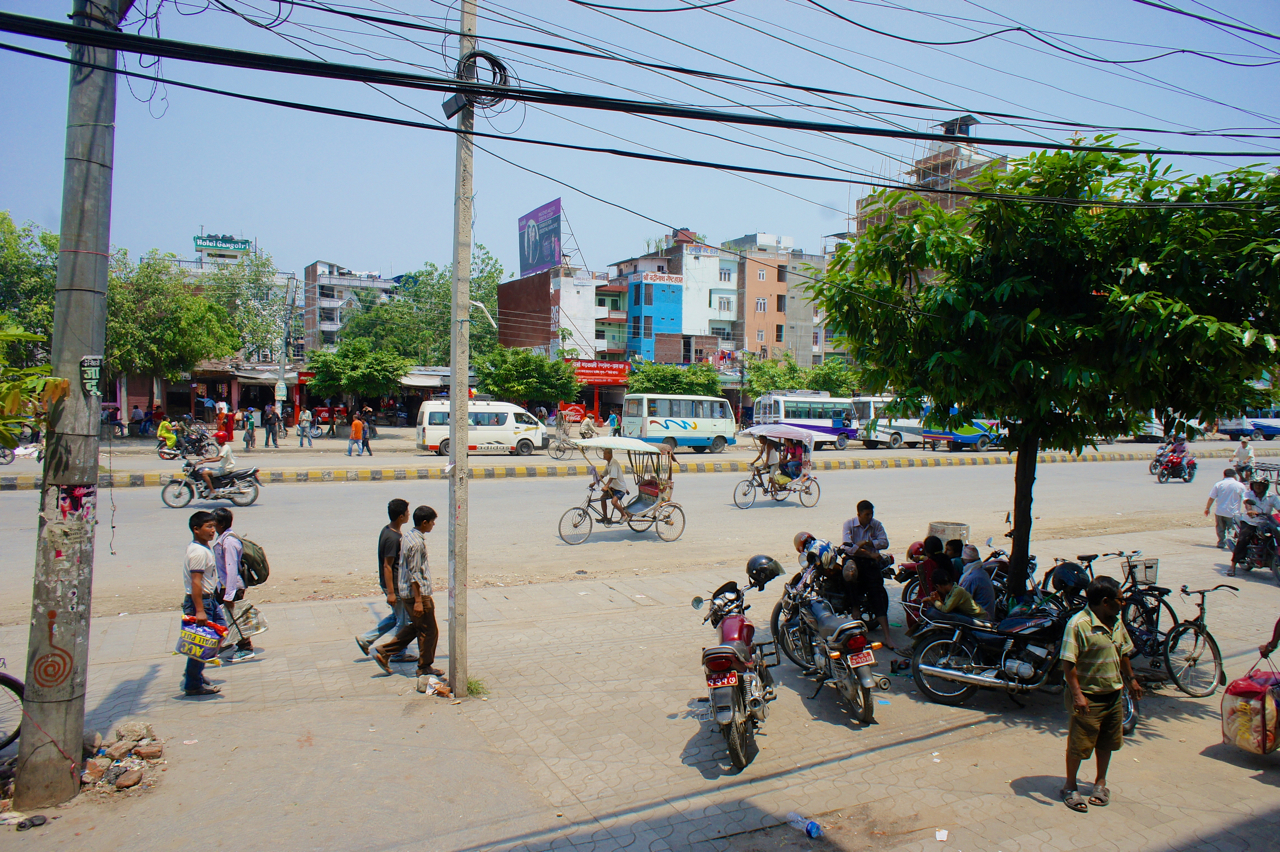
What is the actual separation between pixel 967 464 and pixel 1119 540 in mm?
14858

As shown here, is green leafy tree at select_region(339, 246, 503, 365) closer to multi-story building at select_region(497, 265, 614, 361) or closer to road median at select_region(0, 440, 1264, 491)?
multi-story building at select_region(497, 265, 614, 361)

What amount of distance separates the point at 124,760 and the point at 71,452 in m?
1.92

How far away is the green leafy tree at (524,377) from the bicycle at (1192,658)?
34065 millimetres

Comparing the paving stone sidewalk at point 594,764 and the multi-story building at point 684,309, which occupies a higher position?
the multi-story building at point 684,309

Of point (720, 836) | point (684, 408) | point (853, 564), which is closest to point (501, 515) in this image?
point (853, 564)

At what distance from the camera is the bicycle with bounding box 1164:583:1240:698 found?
20.1 ft

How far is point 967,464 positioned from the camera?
90.5 feet

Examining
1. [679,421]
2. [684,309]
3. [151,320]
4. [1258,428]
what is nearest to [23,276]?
[151,320]

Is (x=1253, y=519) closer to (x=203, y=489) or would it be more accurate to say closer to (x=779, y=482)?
(x=779, y=482)

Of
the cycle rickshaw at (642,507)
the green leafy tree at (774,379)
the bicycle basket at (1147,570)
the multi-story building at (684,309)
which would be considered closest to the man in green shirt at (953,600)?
the bicycle basket at (1147,570)

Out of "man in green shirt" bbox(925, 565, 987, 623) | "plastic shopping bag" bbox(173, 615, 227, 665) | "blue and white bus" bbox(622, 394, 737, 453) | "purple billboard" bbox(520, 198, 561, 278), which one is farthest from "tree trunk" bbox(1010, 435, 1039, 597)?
"purple billboard" bbox(520, 198, 561, 278)

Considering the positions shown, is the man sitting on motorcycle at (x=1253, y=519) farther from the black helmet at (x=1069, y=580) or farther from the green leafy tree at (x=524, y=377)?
the green leafy tree at (x=524, y=377)

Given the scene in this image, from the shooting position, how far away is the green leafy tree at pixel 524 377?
38.5 m

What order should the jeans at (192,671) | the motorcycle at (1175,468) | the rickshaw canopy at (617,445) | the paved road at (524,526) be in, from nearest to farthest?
the jeans at (192,671)
the paved road at (524,526)
the rickshaw canopy at (617,445)
the motorcycle at (1175,468)
